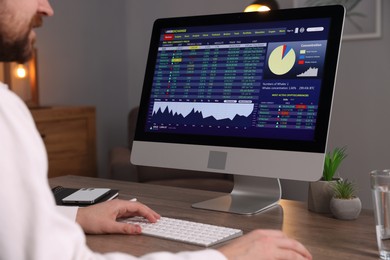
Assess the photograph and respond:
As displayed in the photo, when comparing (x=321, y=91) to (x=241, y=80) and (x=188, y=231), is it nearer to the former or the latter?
(x=241, y=80)

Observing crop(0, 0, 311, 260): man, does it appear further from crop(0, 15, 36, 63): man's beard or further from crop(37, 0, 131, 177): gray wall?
crop(37, 0, 131, 177): gray wall

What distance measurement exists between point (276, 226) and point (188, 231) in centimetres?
23

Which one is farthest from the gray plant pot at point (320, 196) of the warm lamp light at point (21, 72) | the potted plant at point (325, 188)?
the warm lamp light at point (21, 72)

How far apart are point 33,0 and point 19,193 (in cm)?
40

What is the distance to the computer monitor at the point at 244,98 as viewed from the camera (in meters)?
1.52

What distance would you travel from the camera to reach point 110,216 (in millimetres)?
1393

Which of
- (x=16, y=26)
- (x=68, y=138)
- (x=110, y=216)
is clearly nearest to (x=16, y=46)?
(x=16, y=26)

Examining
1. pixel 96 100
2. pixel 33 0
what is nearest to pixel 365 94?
pixel 96 100

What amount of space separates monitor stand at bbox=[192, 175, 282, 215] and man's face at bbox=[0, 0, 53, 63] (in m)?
0.72

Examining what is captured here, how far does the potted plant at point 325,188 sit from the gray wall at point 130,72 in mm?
2177

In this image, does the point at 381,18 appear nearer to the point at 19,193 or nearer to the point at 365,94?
the point at 365,94

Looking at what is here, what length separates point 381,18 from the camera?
3.55m

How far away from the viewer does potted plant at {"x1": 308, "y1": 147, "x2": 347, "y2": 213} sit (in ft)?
5.06

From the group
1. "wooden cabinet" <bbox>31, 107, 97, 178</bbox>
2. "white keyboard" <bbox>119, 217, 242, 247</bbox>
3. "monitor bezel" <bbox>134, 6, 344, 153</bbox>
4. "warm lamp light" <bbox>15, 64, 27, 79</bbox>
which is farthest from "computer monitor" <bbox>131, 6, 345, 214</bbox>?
"warm lamp light" <bbox>15, 64, 27, 79</bbox>
